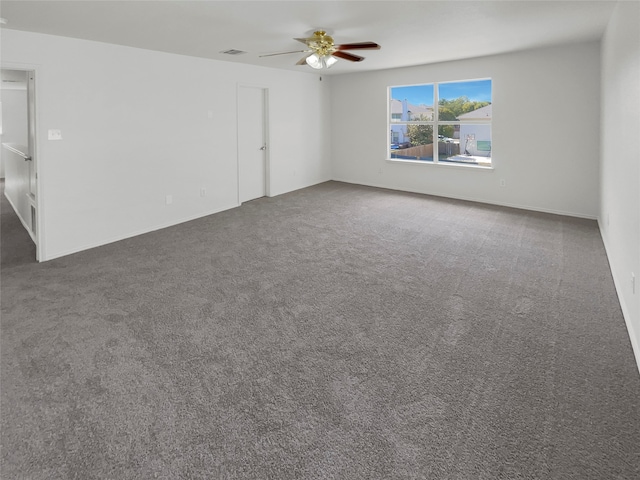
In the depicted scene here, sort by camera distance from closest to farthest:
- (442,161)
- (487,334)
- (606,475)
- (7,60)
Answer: (606,475) < (487,334) < (7,60) < (442,161)

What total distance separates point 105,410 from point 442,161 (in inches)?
260

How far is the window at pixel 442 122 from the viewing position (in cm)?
667

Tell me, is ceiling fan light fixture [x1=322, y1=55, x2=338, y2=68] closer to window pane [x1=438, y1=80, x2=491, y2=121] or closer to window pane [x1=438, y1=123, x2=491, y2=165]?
window pane [x1=438, y1=80, x2=491, y2=121]

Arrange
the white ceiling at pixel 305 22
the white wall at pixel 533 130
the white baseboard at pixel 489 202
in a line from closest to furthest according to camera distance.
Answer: the white ceiling at pixel 305 22 < the white wall at pixel 533 130 < the white baseboard at pixel 489 202

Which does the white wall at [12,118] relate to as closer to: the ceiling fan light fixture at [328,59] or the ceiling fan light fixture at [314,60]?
the ceiling fan light fixture at [314,60]

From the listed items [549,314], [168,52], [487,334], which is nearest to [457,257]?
[549,314]

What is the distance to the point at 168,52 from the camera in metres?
5.25

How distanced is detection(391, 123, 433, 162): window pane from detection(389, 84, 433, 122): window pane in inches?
6.4

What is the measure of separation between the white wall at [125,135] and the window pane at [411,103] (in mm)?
2275

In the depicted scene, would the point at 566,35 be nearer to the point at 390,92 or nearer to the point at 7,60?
the point at 390,92

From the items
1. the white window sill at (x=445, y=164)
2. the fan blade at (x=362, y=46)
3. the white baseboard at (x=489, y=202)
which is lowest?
the white baseboard at (x=489, y=202)

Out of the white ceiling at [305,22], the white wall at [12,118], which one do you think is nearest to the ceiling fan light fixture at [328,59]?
the white ceiling at [305,22]

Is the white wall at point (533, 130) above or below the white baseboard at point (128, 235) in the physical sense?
above

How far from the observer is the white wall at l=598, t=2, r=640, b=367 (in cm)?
257
